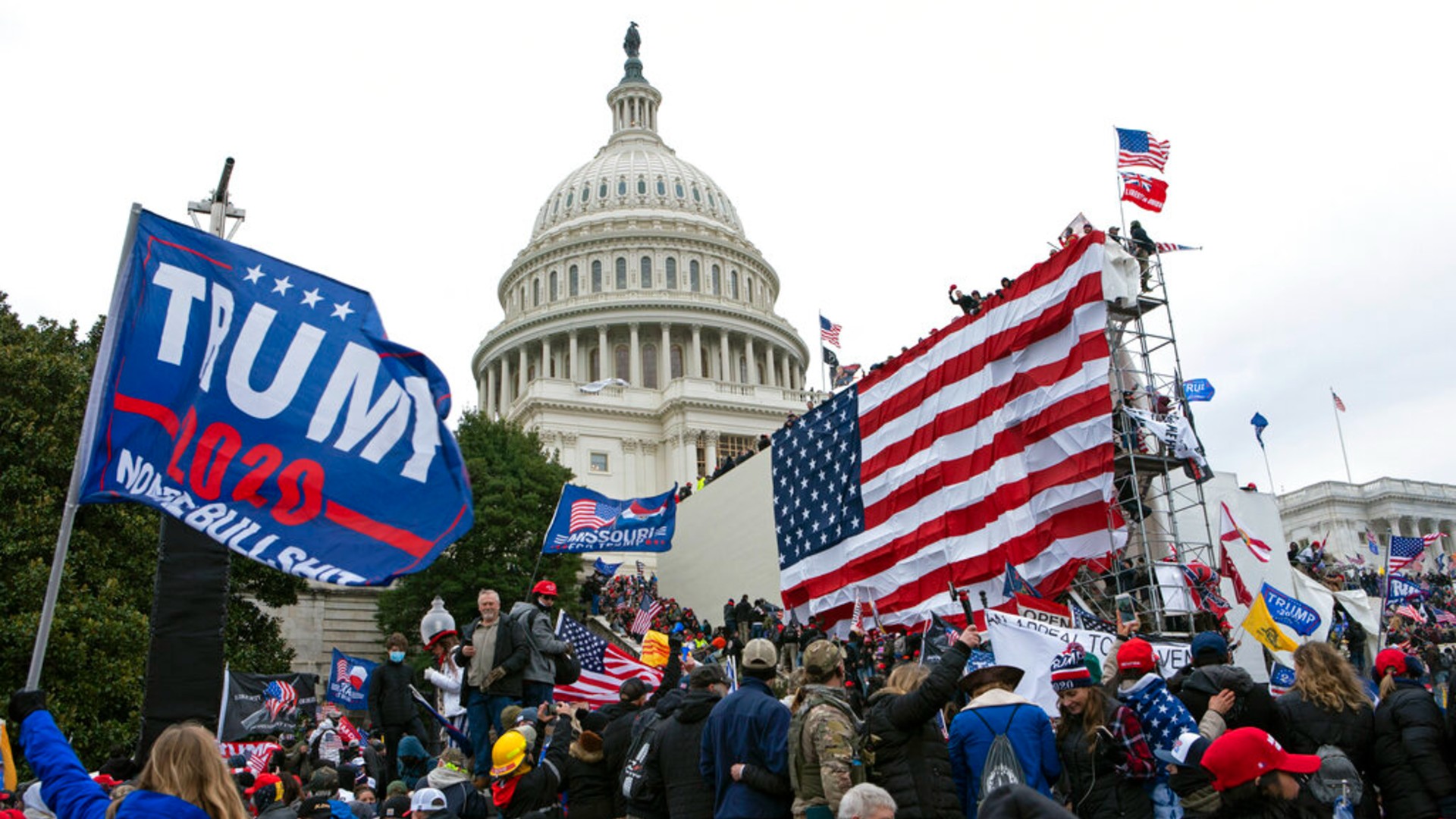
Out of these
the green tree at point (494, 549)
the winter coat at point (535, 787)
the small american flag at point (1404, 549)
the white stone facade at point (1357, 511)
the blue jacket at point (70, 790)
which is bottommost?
the winter coat at point (535, 787)

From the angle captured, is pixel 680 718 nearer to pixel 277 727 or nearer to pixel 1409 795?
pixel 1409 795

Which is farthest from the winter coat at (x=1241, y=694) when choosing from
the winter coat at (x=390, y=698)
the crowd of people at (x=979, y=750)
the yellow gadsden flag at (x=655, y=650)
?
the winter coat at (x=390, y=698)

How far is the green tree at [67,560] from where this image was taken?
21.3m

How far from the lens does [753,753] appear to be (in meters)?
6.29

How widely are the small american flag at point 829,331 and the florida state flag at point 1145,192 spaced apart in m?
24.4

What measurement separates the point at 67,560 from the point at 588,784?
19.1 meters

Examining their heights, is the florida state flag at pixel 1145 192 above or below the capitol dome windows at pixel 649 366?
below

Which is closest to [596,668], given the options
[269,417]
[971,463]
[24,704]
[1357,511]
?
[269,417]

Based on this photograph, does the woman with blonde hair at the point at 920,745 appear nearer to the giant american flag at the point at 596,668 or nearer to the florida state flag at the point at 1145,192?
the giant american flag at the point at 596,668

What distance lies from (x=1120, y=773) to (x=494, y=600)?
18.6ft

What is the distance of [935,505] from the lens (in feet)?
77.3

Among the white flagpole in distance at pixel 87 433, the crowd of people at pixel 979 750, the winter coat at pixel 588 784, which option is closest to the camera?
the white flagpole in distance at pixel 87 433

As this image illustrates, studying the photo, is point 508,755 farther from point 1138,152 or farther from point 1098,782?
point 1138,152

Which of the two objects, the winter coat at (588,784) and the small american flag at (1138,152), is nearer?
the winter coat at (588,784)
